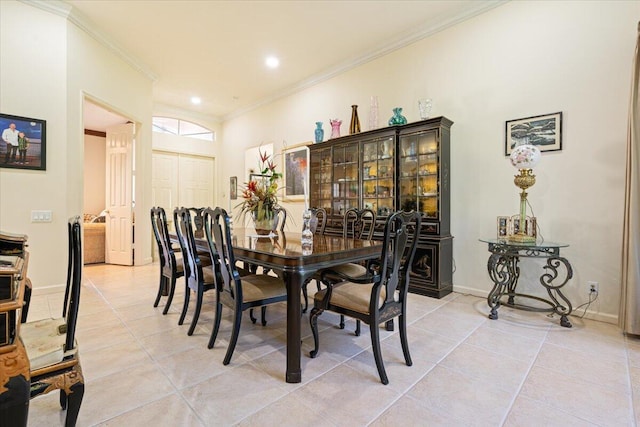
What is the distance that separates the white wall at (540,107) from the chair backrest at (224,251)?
2800 millimetres

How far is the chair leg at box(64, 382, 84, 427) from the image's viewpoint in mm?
1239

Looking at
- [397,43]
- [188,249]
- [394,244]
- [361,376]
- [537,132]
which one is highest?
[397,43]

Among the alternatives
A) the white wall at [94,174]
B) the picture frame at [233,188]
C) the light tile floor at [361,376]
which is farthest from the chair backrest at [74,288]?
the white wall at [94,174]

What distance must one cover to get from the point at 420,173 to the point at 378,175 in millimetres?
591

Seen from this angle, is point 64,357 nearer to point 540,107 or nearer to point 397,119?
point 397,119

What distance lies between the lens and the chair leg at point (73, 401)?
1.24m

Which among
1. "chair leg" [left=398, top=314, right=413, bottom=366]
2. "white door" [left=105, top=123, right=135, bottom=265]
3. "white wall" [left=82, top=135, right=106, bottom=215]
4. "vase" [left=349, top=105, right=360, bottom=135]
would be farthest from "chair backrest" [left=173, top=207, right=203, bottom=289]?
"white wall" [left=82, top=135, right=106, bottom=215]

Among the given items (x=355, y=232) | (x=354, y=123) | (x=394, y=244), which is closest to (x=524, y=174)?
(x=355, y=232)

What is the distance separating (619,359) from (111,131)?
7.38 metres

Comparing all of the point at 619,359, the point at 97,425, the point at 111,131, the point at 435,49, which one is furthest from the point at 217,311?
the point at 111,131

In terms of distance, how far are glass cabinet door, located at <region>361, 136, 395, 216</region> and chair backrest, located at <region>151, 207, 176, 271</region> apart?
98.2 inches

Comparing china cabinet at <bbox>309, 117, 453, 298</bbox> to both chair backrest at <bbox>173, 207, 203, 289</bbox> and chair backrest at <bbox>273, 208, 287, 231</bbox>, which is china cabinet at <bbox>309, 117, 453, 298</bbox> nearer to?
chair backrest at <bbox>273, 208, 287, 231</bbox>

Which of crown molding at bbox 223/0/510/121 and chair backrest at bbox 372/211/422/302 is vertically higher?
crown molding at bbox 223/0/510/121

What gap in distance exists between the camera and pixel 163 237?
2965 millimetres
